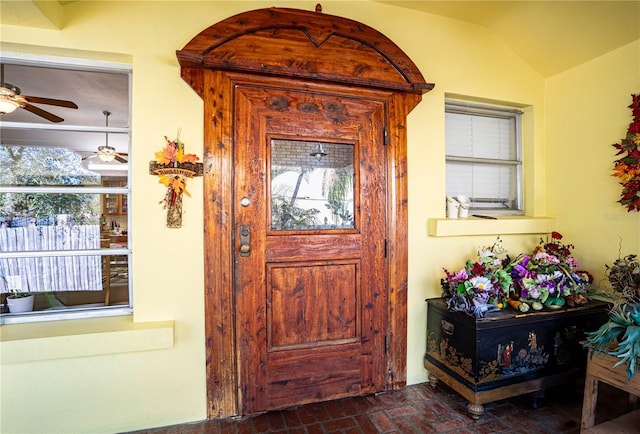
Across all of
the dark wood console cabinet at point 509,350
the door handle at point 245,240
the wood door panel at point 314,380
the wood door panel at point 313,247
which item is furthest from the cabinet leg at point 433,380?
the door handle at point 245,240

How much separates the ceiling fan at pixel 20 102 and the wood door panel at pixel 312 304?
66.3 inches

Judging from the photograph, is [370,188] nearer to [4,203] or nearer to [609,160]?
[609,160]

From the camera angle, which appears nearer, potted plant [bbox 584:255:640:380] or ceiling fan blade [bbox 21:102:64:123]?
potted plant [bbox 584:255:640:380]

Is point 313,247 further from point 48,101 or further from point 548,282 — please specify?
point 48,101

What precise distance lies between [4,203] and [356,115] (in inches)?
94.0

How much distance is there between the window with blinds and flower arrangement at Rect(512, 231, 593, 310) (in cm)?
72

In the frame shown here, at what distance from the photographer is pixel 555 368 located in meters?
2.12

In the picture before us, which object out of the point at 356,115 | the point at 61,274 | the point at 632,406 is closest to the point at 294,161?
the point at 356,115

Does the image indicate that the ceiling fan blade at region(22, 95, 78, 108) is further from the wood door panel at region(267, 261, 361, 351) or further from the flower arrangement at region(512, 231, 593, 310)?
the flower arrangement at region(512, 231, 593, 310)

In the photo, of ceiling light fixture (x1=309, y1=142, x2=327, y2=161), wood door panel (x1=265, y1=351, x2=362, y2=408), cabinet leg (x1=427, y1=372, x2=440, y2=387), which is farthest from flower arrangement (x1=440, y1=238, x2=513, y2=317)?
ceiling light fixture (x1=309, y1=142, x2=327, y2=161)

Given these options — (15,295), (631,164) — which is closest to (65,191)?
(15,295)

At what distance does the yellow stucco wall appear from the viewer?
1.81 meters

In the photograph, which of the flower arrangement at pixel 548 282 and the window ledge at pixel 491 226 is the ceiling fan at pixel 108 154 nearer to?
the window ledge at pixel 491 226

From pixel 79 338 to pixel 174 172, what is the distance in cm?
112
